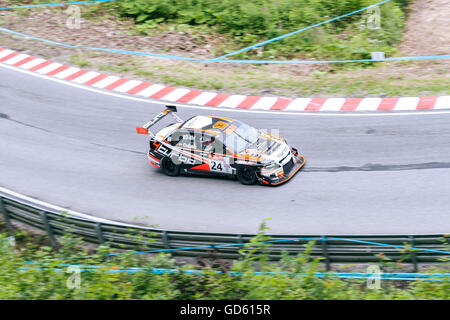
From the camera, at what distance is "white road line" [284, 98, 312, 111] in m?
19.0

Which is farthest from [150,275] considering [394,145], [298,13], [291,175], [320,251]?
[298,13]

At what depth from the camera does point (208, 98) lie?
795 inches

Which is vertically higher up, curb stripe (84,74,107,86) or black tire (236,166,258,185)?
curb stripe (84,74,107,86)

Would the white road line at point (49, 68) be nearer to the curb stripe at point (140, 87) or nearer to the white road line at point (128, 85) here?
the white road line at point (128, 85)

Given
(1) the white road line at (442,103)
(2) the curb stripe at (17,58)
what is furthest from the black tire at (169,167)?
(2) the curb stripe at (17,58)

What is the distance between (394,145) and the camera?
1638 centimetres

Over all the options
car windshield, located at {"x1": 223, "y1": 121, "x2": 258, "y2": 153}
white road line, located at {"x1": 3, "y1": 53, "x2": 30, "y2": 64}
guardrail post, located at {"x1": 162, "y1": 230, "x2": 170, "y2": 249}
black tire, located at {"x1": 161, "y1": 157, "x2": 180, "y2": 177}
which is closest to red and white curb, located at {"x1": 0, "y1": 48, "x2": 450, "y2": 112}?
white road line, located at {"x1": 3, "y1": 53, "x2": 30, "y2": 64}

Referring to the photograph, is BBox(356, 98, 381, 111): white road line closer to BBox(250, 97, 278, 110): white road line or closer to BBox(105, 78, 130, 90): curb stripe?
BBox(250, 97, 278, 110): white road line

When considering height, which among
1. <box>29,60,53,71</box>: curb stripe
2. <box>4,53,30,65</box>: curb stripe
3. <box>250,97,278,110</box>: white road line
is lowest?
<box>250,97,278,110</box>: white road line

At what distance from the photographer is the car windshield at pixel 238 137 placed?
593 inches

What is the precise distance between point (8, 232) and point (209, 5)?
50.0 feet

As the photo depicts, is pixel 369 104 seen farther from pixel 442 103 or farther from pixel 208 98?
pixel 208 98

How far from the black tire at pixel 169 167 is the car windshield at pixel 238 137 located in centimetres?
190

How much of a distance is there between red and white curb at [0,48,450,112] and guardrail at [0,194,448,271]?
313 inches
